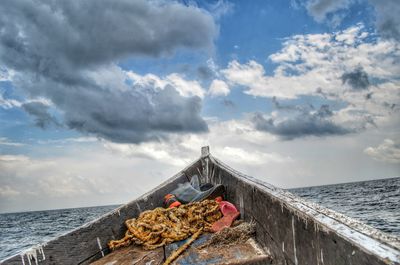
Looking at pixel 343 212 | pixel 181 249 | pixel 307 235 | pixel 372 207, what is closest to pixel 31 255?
pixel 181 249

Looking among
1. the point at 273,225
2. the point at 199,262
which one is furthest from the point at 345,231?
the point at 199,262

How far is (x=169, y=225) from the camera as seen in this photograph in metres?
3.32

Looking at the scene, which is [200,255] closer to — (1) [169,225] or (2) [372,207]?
(1) [169,225]

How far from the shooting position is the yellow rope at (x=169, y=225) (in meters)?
3.14

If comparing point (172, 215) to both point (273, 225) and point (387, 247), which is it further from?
point (387, 247)

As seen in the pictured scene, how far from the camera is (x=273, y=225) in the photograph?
230 centimetres

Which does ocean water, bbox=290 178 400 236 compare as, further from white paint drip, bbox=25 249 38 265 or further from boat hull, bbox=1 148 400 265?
white paint drip, bbox=25 249 38 265

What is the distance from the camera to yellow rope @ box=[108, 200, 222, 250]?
123 inches

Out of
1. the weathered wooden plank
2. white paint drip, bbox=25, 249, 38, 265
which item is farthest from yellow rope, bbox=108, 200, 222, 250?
white paint drip, bbox=25, 249, 38, 265

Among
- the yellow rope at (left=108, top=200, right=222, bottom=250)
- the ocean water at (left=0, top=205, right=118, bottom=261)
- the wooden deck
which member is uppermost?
the yellow rope at (left=108, top=200, right=222, bottom=250)

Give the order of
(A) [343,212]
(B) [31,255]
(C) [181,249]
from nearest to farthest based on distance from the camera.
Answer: (B) [31,255]
(C) [181,249]
(A) [343,212]

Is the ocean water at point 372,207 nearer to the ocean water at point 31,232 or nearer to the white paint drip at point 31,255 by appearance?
the white paint drip at point 31,255

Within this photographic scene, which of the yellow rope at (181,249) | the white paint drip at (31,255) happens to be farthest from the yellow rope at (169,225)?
the white paint drip at (31,255)

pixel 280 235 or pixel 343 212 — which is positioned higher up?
pixel 280 235
